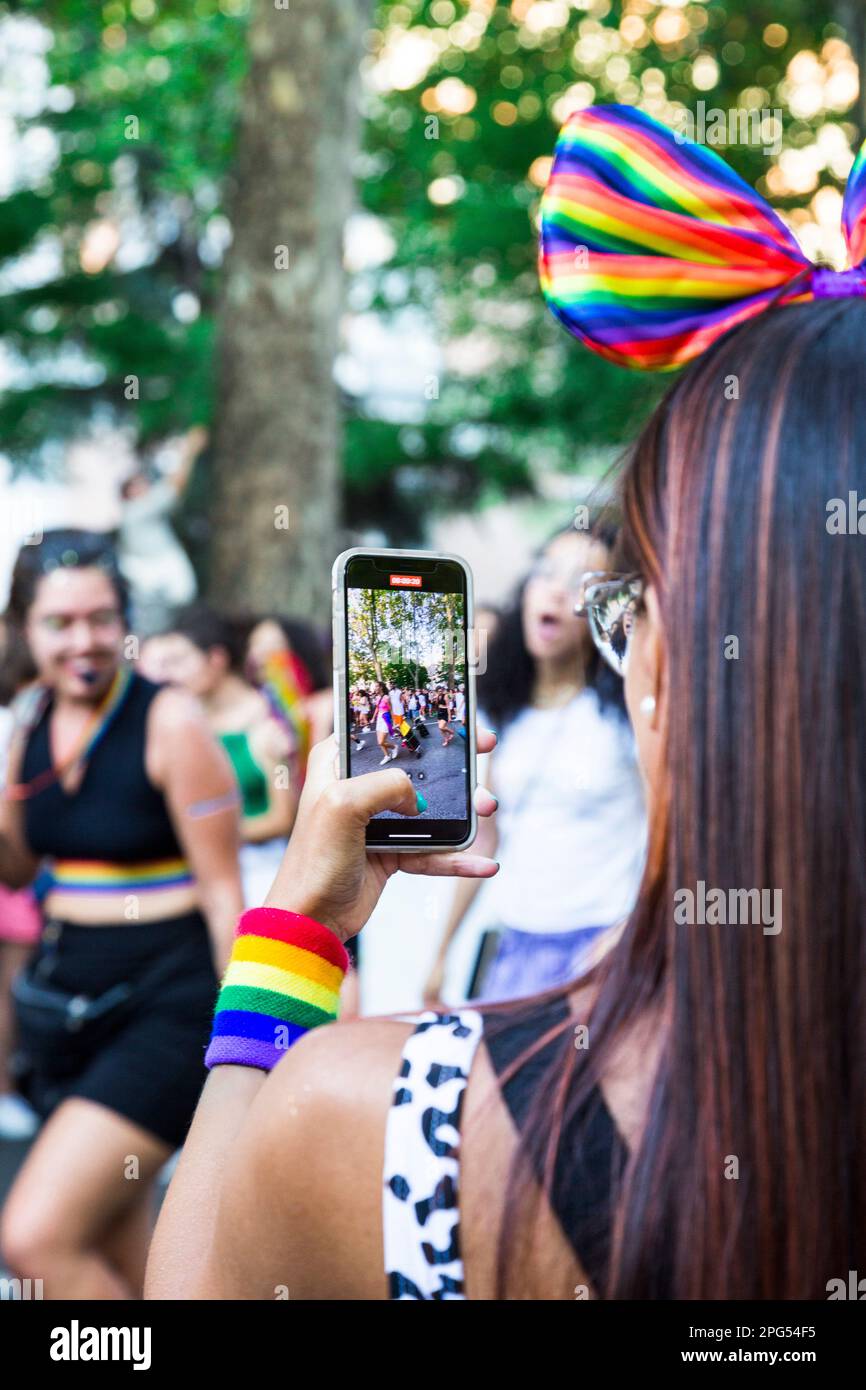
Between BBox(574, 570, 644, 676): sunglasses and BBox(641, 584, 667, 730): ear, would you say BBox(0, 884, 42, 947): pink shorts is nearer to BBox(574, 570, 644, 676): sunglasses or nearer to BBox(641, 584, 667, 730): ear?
BBox(574, 570, 644, 676): sunglasses

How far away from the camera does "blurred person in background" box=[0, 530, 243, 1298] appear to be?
3.35 meters

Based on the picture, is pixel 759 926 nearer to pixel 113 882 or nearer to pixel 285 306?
pixel 113 882

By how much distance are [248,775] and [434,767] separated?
13.3ft

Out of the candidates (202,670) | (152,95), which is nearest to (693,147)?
(202,670)

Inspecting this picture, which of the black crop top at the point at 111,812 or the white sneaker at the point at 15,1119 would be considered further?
the white sneaker at the point at 15,1119

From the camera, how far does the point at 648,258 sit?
1.40m

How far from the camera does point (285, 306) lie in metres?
8.30

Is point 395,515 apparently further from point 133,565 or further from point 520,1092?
point 520,1092

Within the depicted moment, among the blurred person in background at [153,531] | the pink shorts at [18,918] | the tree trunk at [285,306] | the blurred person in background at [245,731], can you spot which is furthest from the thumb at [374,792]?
the blurred person in background at [153,531]

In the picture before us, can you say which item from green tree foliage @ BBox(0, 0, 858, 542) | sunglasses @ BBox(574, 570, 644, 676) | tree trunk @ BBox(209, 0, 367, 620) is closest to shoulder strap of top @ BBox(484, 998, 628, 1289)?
sunglasses @ BBox(574, 570, 644, 676)

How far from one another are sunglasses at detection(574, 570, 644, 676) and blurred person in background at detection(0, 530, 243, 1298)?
2.30 metres

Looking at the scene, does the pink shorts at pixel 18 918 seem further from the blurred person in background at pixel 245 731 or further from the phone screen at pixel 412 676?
the phone screen at pixel 412 676

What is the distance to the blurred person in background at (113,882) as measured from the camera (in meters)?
3.35
